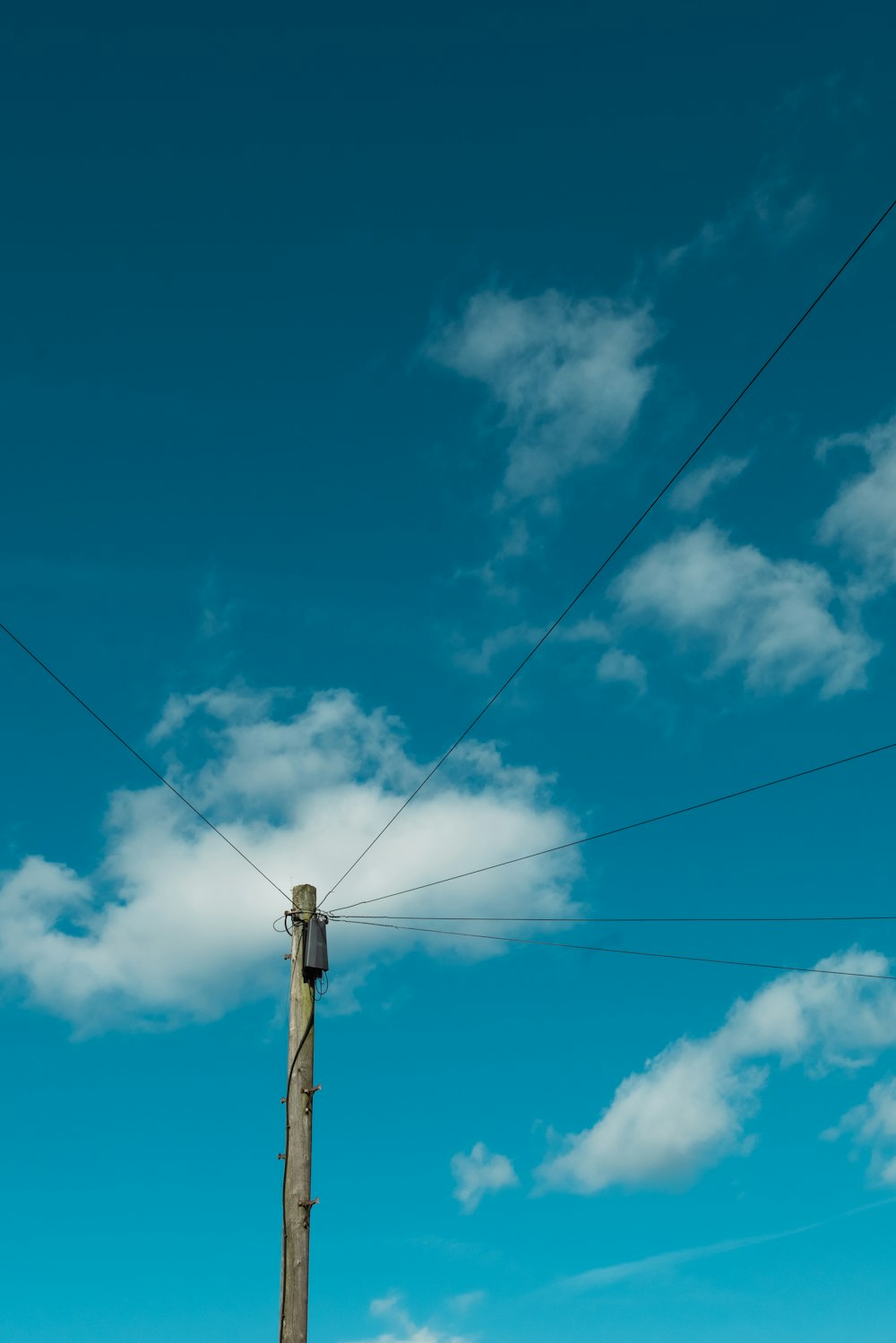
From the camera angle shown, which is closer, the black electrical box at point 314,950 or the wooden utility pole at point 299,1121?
the wooden utility pole at point 299,1121

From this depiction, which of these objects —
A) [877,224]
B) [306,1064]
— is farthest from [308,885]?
[877,224]

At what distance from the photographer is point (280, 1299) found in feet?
35.4

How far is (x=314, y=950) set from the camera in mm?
12648

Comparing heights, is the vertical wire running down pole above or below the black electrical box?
below

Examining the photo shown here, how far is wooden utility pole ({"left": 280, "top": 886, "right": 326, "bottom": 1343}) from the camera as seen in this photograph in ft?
35.2

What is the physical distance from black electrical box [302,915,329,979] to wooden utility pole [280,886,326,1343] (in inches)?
0.4

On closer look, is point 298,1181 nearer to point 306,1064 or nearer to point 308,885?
point 306,1064

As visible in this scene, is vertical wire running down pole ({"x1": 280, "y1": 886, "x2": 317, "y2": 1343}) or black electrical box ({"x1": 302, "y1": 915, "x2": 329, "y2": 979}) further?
black electrical box ({"x1": 302, "y1": 915, "x2": 329, "y2": 979})

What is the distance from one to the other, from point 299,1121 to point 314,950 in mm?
1847

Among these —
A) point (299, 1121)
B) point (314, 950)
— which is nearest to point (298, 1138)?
point (299, 1121)

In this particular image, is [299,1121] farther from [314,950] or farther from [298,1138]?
[314,950]

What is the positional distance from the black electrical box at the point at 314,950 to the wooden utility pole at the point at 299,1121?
0.01m

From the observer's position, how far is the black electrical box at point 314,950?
41.1 ft

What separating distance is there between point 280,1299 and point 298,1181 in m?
1.04
